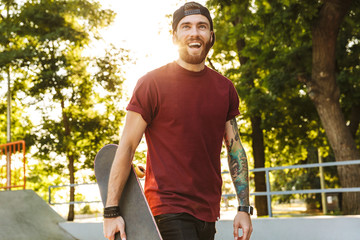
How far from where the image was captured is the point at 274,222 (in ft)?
26.6

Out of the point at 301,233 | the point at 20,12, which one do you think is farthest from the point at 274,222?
the point at 20,12

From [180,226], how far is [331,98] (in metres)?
10.9

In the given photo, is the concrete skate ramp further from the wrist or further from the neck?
the neck

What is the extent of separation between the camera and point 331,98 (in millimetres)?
12297

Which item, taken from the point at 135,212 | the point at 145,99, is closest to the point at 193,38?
the point at 145,99

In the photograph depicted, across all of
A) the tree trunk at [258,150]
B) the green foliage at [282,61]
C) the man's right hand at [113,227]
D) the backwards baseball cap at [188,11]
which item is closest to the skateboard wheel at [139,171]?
the man's right hand at [113,227]

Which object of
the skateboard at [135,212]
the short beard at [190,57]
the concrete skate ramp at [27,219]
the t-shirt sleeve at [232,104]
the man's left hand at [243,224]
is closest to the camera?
the skateboard at [135,212]

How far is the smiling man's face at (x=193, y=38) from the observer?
8.04ft

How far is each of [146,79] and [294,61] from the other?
1273cm

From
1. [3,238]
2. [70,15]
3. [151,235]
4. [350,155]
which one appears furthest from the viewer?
[70,15]

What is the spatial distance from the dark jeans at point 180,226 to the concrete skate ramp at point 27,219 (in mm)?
7392

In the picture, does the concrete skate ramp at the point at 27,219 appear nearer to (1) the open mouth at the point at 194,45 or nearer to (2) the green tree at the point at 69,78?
(1) the open mouth at the point at 194,45

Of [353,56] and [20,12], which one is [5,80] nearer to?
[20,12]

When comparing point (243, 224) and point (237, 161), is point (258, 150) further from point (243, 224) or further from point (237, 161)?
point (243, 224)
